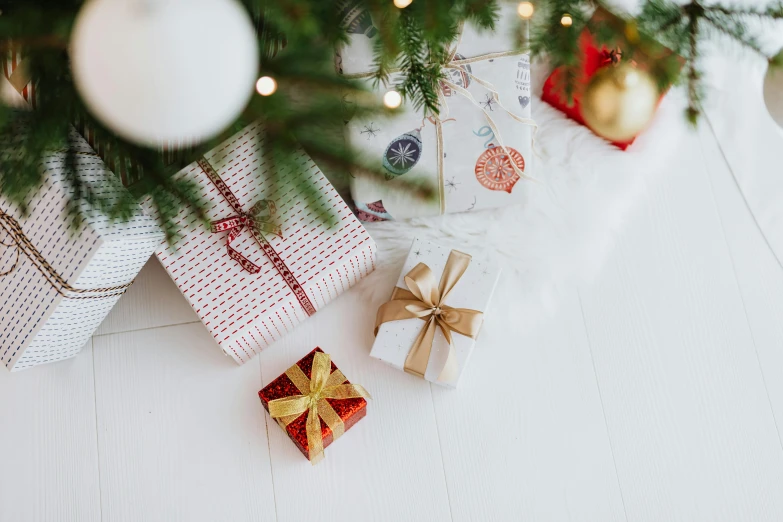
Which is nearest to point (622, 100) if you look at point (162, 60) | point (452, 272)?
point (452, 272)

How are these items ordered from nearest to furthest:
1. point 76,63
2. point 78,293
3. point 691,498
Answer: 1. point 76,63
2. point 78,293
3. point 691,498

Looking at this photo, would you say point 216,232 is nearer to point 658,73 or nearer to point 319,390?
point 319,390

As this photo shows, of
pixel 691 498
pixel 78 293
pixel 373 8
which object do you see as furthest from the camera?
pixel 691 498

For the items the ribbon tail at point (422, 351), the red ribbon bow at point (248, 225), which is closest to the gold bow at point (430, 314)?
the ribbon tail at point (422, 351)

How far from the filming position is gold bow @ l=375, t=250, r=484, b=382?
0.97 metres

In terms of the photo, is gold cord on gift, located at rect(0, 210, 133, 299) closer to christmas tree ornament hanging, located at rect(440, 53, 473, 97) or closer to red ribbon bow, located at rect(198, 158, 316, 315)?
red ribbon bow, located at rect(198, 158, 316, 315)

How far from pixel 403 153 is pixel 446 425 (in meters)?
0.43

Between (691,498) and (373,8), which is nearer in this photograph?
(373,8)

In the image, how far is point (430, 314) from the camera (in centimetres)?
98

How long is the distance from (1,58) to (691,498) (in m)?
1.08

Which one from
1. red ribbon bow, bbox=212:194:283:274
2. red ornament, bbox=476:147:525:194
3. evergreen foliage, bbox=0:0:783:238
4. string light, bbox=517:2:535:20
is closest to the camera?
evergreen foliage, bbox=0:0:783:238

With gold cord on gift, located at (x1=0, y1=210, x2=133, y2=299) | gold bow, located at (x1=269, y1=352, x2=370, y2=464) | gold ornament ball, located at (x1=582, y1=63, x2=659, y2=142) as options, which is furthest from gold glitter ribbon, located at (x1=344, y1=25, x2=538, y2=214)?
gold cord on gift, located at (x1=0, y1=210, x2=133, y2=299)

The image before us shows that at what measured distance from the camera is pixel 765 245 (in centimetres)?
112

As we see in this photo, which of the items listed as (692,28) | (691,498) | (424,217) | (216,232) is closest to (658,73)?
(692,28)
